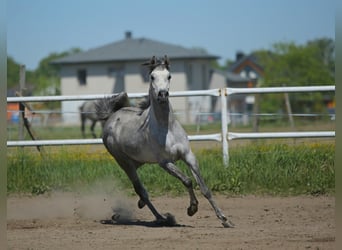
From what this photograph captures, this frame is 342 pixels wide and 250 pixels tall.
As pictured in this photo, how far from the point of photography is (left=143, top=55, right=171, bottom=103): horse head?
7291 mm

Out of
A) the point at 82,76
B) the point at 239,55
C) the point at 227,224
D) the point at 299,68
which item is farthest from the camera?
the point at 239,55

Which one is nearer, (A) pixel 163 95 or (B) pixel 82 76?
(A) pixel 163 95

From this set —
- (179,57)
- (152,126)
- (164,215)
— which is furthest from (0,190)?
(179,57)

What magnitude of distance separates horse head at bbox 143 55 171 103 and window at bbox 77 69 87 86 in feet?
149

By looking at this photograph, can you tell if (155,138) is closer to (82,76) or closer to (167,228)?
(167,228)

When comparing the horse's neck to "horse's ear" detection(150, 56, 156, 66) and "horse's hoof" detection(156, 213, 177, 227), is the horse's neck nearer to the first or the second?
"horse's ear" detection(150, 56, 156, 66)

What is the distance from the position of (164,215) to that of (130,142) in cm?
108

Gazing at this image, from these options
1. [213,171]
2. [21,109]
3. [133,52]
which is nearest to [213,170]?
[213,171]

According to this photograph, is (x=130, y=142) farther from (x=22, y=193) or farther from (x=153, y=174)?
(x=22, y=193)

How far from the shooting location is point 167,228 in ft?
25.2

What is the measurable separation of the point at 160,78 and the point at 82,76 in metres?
46.2

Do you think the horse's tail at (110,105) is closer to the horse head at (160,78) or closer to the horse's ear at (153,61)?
the horse head at (160,78)

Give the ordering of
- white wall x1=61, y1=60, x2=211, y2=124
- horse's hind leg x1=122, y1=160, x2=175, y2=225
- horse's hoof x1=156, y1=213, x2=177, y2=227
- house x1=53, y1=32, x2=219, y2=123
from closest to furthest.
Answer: horse's hoof x1=156, y1=213, x2=177, y2=227 → horse's hind leg x1=122, y1=160, x2=175, y2=225 → white wall x1=61, y1=60, x2=211, y2=124 → house x1=53, y1=32, x2=219, y2=123

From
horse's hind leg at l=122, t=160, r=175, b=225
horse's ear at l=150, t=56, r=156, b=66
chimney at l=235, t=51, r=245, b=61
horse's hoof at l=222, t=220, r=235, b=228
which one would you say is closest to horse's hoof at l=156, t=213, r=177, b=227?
horse's hind leg at l=122, t=160, r=175, b=225
